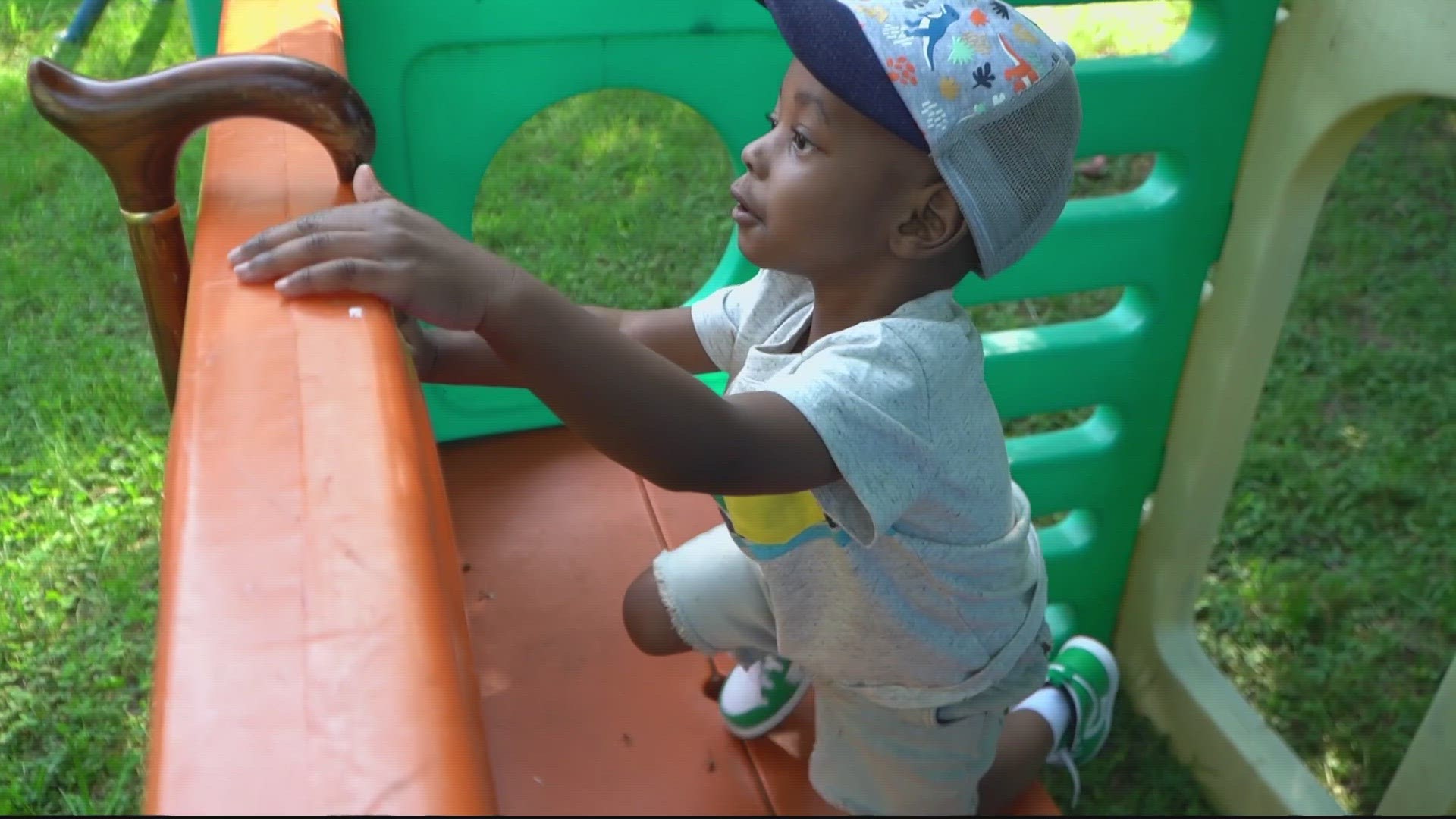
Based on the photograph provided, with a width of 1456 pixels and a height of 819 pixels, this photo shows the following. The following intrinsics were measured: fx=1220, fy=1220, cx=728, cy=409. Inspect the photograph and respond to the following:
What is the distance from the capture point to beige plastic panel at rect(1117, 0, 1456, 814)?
187cm

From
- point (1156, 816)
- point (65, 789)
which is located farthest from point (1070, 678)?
point (65, 789)

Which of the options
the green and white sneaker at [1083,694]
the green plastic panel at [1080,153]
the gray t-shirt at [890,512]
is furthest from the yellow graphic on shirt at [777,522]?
the green and white sneaker at [1083,694]

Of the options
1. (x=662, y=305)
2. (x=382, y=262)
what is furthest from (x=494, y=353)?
(x=662, y=305)

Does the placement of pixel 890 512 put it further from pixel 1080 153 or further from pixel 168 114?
pixel 1080 153

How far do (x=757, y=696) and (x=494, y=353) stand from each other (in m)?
0.66

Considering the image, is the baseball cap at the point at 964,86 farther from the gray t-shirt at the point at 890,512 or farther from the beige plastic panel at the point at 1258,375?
the beige plastic panel at the point at 1258,375

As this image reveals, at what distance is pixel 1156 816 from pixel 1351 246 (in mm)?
2424

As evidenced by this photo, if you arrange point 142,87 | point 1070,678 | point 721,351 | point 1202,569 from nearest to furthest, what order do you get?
point 142,87
point 721,351
point 1070,678
point 1202,569

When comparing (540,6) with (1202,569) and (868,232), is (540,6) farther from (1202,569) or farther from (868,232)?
(1202,569)

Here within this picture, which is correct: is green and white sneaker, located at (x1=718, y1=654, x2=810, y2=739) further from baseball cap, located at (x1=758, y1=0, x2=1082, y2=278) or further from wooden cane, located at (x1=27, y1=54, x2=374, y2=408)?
wooden cane, located at (x1=27, y1=54, x2=374, y2=408)

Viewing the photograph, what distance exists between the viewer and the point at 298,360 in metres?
0.83

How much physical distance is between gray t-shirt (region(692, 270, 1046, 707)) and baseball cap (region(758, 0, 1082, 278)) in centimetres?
15

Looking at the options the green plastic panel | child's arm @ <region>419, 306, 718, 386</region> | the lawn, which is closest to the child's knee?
child's arm @ <region>419, 306, 718, 386</region>

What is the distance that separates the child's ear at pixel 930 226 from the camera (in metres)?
1.28
